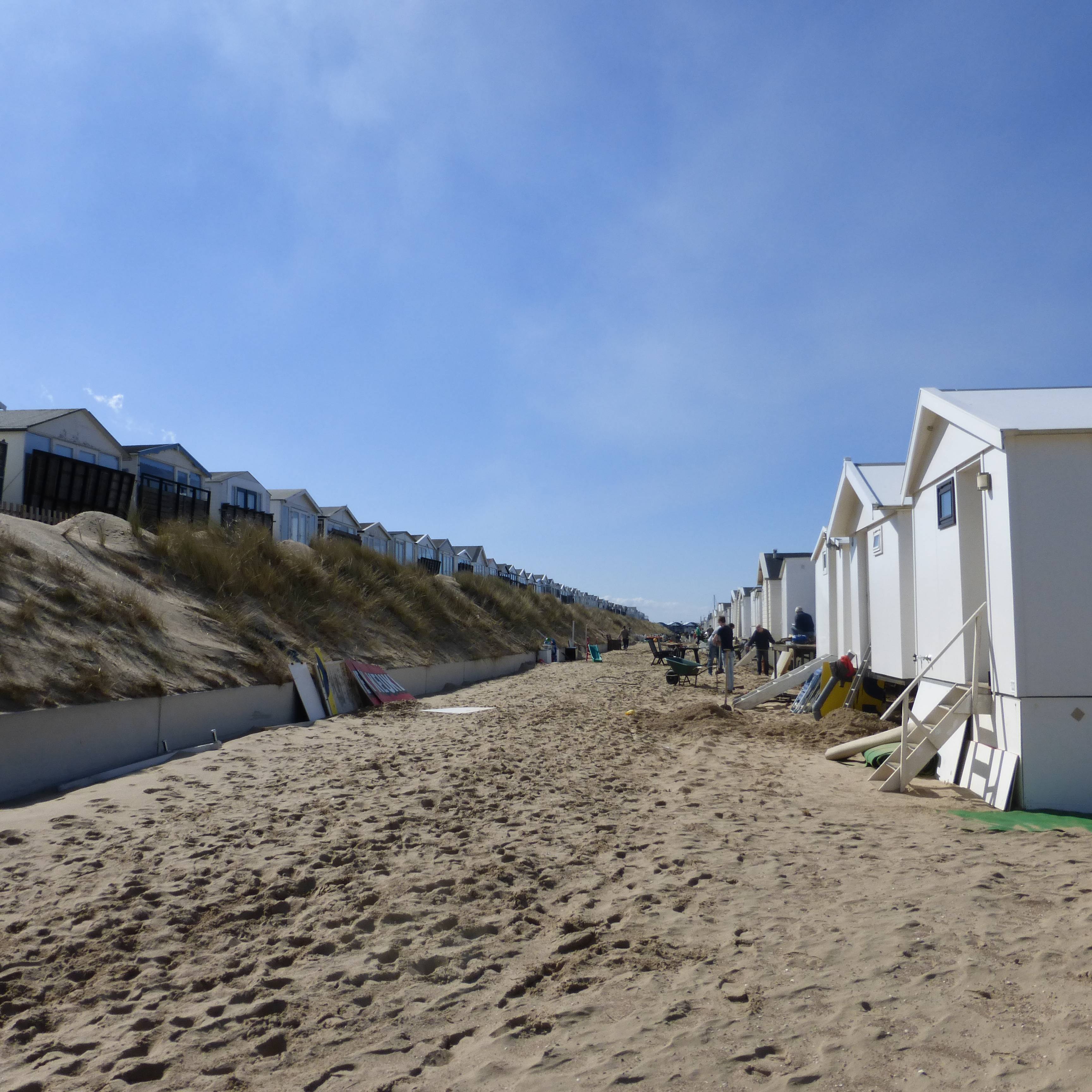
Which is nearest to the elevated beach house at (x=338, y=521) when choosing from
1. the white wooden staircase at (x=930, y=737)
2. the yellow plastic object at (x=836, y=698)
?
the yellow plastic object at (x=836, y=698)

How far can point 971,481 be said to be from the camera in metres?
7.57

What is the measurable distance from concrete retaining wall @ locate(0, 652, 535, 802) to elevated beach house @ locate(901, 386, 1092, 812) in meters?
8.25

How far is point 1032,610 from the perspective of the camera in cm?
629

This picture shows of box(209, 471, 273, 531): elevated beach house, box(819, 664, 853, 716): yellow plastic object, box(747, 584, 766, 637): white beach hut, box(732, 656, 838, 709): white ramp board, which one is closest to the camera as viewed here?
box(819, 664, 853, 716): yellow plastic object

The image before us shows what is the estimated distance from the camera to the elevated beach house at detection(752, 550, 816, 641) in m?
25.6

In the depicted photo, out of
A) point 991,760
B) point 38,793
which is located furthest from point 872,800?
point 38,793

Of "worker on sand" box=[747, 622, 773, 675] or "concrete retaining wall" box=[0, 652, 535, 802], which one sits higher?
"worker on sand" box=[747, 622, 773, 675]

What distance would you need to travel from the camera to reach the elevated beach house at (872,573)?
34.2ft

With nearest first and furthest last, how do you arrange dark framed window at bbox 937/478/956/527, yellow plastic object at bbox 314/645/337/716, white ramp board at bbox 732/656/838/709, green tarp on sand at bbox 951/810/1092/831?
green tarp on sand at bbox 951/810/1092/831 < dark framed window at bbox 937/478/956/527 < yellow plastic object at bbox 314/645/337/716 < white ramp board at bbox 732/656/838/709

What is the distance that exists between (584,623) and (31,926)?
170 ft

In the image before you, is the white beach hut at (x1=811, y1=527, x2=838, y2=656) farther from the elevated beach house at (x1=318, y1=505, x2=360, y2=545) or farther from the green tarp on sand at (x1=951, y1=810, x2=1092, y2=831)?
the elevated beach house at (x1=318, y1=505, x2=360, y2=545)

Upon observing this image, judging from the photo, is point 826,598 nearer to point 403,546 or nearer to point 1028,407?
point 1028,407

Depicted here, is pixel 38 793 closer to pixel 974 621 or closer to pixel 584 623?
pixel 974 621

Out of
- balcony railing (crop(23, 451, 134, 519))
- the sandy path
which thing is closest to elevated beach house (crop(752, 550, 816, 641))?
the sandy path
